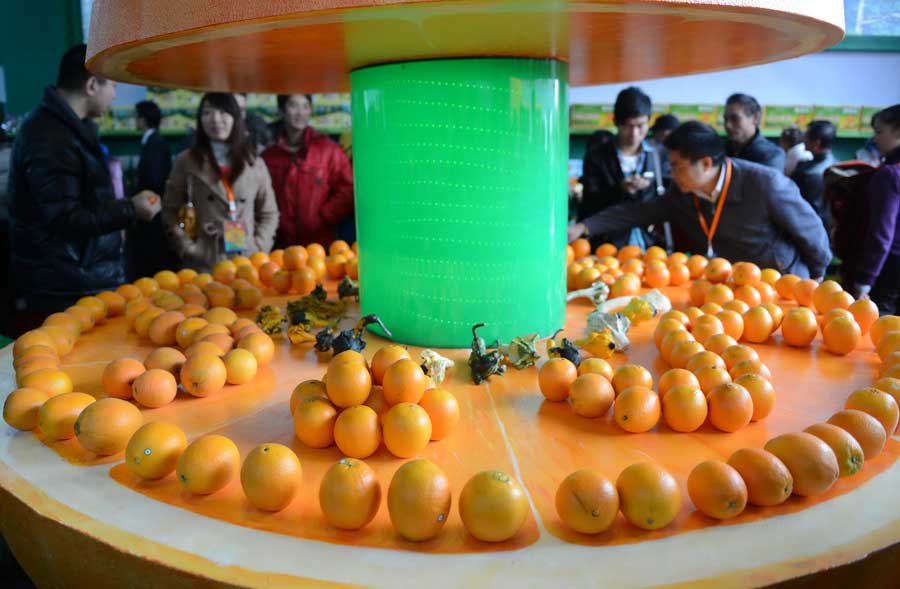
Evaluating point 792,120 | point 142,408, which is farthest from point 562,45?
point 792,120

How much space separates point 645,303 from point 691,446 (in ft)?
2.15

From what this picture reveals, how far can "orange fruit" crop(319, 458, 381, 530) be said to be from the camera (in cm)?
80

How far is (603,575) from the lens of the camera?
71 centimetres

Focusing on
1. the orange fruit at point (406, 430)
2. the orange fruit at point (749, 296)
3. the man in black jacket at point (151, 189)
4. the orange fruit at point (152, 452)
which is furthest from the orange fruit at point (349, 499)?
the man in black jacket at point (151, 189)

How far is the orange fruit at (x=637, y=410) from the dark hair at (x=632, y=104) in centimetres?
322

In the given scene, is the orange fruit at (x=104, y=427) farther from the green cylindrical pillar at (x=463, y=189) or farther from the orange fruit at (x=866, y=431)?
the orange fruit at (x=866, y=431)

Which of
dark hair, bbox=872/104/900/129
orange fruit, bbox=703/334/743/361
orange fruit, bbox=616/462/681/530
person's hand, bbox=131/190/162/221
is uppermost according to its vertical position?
dark hair, bbox=872/104/900/129

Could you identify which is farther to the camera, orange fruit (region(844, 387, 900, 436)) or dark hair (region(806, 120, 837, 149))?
dark hair (region(806, 120, 837, 149))

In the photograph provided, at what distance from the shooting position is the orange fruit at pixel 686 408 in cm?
103

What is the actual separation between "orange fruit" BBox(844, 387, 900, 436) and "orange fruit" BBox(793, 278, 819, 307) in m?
0.76

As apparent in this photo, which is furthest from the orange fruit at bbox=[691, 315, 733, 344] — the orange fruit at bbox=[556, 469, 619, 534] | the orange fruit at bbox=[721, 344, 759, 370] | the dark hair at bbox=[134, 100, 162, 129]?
the dark hair at bbox=[134, 100, 162, 129]

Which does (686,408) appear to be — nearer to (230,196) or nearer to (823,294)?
(823,294)

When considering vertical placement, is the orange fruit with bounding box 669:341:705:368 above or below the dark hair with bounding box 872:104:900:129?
below

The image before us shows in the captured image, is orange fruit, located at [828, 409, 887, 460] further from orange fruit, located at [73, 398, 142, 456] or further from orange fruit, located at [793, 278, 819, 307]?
orange fruit, located at [73, 398, 142, 456]
